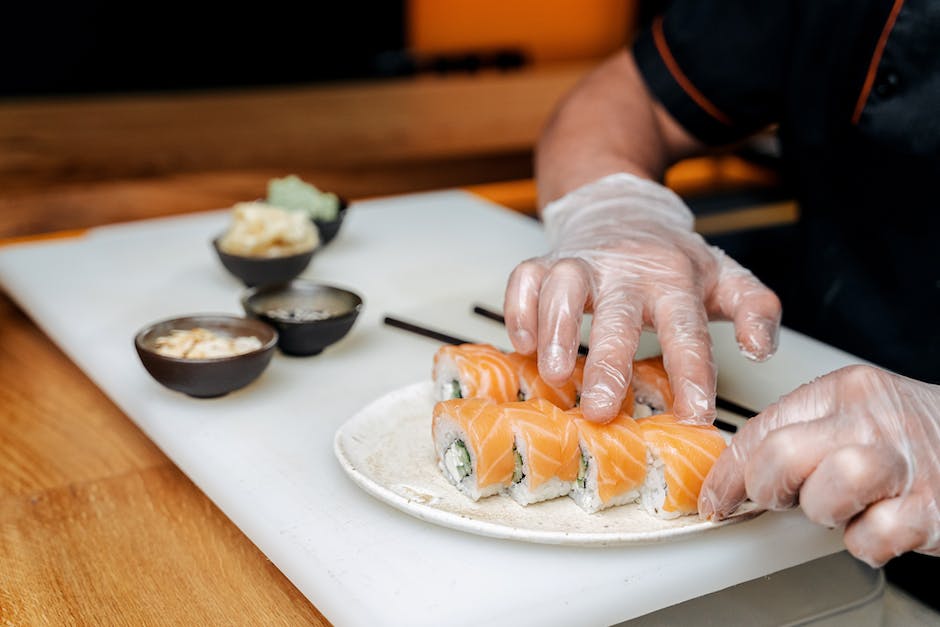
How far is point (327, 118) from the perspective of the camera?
371 cm

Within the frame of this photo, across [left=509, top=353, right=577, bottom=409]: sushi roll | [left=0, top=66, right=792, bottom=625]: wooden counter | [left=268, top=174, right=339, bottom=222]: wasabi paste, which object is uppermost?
[left=509, top=353, right=577, bottom=409]: sushi roll

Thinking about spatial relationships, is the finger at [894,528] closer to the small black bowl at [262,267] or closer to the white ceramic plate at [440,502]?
the white ceramic plate at [440,502]

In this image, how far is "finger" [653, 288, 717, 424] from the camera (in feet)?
4.10

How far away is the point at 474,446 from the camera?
1154mm

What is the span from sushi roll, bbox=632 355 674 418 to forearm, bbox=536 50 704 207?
532 mm

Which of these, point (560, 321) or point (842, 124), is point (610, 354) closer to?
point (560, 321)

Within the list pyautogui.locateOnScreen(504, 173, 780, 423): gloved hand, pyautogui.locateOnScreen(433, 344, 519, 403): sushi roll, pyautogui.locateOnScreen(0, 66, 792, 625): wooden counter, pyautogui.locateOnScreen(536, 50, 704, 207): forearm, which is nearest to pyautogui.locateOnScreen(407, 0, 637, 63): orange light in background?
pyautogui.locateOnScreen(0, 66, 792, 625): wooden counter

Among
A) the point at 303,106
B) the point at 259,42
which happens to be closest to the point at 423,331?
the point at 303,106

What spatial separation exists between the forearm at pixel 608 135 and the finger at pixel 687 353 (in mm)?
504

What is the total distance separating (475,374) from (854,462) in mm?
512

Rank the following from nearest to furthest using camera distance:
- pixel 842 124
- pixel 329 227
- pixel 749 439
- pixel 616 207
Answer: pixel 749 439
pixel 616 207
pixel 842 124
pixel 329 227

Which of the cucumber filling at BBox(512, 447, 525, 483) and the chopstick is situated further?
the chopstick

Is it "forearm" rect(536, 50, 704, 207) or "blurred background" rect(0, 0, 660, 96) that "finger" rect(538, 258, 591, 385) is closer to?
"forearm" rect(536, 50, 704, 207)

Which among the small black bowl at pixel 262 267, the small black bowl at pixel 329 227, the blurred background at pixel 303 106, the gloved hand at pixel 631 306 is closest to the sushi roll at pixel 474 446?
the gloved hand at pixel 631 306
